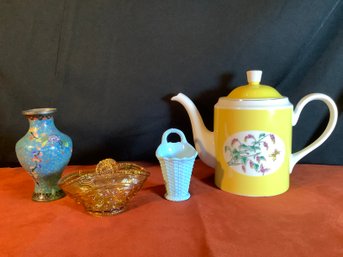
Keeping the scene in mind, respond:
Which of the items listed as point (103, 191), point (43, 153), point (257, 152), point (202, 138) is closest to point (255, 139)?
point (257, 152)

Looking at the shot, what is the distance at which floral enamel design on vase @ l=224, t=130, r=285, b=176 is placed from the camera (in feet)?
1.91

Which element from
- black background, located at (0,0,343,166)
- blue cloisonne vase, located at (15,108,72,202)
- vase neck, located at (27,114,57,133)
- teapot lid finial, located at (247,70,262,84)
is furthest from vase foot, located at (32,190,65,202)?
teapot lid finial, located at (247,70,262,84)

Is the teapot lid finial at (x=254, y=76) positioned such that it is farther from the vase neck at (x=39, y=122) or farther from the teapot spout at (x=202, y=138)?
the vase neck at (x=39, y=122)

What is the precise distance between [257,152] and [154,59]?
373mm

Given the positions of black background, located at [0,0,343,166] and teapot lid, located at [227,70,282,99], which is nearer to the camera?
teapot lid, located at [227,70,282,99]

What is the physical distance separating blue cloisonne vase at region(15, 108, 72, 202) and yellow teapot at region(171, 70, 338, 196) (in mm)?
339

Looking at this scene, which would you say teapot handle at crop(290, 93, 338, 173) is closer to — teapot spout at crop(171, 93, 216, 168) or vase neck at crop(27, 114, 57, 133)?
teapot spout at crop(171, 93, 216, 168)

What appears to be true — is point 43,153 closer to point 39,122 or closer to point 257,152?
point 39,122

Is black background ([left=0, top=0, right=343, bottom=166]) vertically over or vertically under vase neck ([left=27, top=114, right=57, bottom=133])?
over

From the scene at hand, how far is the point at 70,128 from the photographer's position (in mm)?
807

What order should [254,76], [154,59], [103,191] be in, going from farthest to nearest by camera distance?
[154,59] → [254,76] → [103,191]

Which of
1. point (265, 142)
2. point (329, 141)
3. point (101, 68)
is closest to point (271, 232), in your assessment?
point (265, 142)

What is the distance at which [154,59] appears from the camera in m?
0.77

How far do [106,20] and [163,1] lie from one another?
0.52ft
